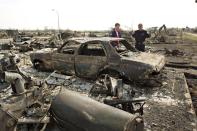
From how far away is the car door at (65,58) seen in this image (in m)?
8.85

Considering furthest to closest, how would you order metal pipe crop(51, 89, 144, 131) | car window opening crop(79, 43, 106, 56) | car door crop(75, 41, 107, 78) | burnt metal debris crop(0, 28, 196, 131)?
car window opening crop(79, 43, 106, 56), car door crop(75, 41, 107, 78), burnt metal debris crop(0, 28, 196, 131), metal pipe crop(51, 89, 144, 131)

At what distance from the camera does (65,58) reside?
898cm

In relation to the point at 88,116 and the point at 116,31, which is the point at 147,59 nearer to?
the point at 116,31

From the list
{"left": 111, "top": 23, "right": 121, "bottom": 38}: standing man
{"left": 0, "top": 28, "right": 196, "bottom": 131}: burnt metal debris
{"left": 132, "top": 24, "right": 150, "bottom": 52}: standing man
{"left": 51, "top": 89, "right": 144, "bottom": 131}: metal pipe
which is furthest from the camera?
{"left": 132, "top": 24, "right": 150, "bottom": 52}: standing man

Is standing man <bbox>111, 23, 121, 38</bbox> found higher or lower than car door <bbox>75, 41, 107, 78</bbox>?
higher

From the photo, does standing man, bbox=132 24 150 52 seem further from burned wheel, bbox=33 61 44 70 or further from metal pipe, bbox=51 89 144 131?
metal pipe, bbox=51 89 144 131

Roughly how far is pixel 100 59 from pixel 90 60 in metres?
0.37

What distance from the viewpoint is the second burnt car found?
300 inches

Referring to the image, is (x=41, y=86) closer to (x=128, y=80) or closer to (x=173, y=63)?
(x=128, y=80)

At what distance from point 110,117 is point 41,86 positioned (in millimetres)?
2351

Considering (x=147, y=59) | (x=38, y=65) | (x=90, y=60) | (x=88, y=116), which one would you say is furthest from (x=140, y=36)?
(x=88, y=116)

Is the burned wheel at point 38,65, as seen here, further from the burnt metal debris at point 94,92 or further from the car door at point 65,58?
the car door at point 65,58

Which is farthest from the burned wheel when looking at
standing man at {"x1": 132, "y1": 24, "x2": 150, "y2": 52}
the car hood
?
standing man at {"x1": 132, "y1": 24, "x2": 150, "y2": 52}

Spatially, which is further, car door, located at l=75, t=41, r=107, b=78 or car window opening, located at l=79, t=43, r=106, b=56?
car window opening, located at l=79, t=43, r=106, b=56
